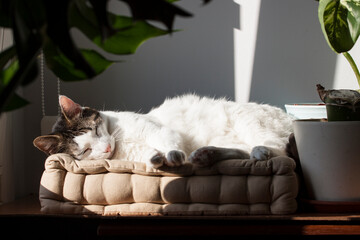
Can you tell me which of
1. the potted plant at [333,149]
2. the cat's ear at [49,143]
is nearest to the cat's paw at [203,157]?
the potted plant at [333,149]

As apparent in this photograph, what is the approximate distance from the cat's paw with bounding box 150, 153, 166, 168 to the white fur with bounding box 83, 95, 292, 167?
192mm

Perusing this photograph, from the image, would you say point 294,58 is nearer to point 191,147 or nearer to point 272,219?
point 191,147

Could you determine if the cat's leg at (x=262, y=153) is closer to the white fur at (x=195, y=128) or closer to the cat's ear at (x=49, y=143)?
the white fur at (x=195, y=128)

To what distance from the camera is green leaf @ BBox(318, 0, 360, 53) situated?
145cm

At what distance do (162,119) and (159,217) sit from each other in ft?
2.01

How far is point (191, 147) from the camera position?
1.77 metres

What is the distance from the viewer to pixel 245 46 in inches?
87.6

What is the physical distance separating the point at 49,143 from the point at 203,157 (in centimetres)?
68

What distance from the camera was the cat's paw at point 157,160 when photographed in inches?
52.4

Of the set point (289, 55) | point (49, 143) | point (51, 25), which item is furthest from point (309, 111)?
point (51, 25)

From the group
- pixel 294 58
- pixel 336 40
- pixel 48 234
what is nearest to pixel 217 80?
pixel 294 58

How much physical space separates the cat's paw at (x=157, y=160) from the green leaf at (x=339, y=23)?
762mm

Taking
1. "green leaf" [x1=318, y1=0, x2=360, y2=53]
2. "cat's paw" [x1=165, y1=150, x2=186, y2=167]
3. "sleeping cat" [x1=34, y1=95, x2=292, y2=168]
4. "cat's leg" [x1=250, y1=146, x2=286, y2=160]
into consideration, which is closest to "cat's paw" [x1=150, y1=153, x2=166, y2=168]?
"cat's paw" [x1=165, y1=150, x2=186, y2=167]

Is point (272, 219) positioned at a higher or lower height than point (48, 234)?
higher
